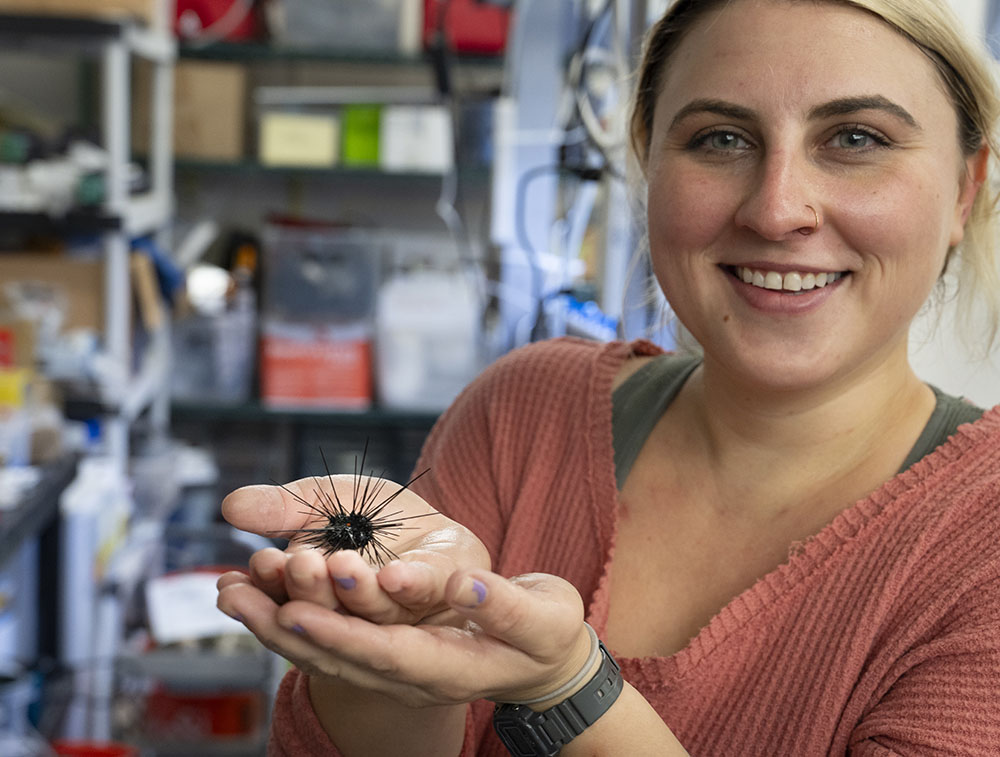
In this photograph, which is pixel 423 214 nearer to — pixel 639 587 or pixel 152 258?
pixel 152 258

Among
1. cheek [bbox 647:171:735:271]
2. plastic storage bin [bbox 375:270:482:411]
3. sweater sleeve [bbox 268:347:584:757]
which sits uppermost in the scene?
cheek [bbox 647:171:735:271]

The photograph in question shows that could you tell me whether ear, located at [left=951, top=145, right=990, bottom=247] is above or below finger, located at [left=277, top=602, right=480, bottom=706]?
above

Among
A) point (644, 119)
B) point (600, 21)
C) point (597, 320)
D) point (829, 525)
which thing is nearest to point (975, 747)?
point (829, 525)

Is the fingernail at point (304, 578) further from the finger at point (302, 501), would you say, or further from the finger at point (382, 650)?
the finger at point (302, 501)

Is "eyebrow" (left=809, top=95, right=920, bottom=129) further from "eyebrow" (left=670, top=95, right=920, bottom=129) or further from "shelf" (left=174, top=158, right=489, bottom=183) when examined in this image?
"shelf" (left=174, top=158, right=489, bottom=183)

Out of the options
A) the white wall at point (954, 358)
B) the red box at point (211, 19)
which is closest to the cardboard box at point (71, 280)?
the red box at point (211, 19)

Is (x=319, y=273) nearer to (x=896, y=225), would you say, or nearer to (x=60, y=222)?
(x=60, y=222)

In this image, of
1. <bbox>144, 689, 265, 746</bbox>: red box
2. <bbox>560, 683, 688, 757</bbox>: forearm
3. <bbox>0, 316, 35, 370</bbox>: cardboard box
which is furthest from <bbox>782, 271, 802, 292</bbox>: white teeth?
<bbox>0, 316, 35, 370</bbox>: cardboard box

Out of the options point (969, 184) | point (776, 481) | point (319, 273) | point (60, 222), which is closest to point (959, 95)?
point (969, 184)
